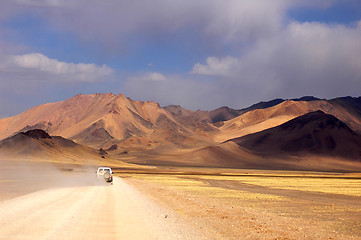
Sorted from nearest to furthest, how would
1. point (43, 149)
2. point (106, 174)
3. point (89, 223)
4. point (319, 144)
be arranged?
point (89, 223), point (106, 174), point (43, 149), point (319, 144)

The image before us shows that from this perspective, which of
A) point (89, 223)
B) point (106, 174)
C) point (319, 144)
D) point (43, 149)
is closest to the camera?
point (89, 223)

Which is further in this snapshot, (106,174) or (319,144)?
(319,144)

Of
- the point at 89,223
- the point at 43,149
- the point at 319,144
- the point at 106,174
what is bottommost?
the point at 89,223

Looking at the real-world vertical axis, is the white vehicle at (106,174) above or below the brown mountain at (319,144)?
below

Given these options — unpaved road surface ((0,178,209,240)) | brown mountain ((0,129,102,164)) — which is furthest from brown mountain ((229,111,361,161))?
unpaved road surface ((0,178,209,240))

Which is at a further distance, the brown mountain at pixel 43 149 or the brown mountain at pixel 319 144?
the brown mountain at pixel 319 144

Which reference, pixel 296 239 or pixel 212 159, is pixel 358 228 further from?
pixel 212 159

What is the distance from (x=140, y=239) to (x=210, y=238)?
8.07 feet

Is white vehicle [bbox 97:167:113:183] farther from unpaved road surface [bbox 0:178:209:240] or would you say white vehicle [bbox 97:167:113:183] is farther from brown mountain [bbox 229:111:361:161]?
brown mountain [bbox 229:111:361:161]

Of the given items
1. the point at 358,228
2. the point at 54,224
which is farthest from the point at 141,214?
the point at 358,228

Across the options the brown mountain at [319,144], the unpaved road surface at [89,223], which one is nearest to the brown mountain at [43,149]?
the brown mountain at [319,144]

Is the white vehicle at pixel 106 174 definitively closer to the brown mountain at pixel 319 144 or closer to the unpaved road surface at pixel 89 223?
the unpaved road surface at pixel 89 223

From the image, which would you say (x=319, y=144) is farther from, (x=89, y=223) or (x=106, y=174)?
(x=89, y=223)

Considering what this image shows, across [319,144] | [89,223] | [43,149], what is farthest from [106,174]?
[319,144]
